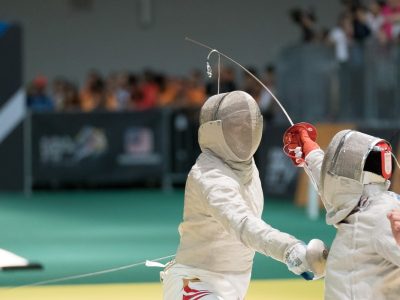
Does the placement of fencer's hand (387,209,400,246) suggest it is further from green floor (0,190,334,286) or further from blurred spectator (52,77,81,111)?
blurred spectator (52,77,81,111)

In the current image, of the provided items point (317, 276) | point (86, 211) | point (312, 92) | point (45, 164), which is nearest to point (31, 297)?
point (317, 276)

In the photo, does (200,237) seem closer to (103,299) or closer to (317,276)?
(317,276)

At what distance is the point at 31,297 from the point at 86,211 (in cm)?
793

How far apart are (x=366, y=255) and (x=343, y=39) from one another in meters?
12.2

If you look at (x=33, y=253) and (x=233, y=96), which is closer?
(x=233, y=96)

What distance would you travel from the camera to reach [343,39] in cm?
1662

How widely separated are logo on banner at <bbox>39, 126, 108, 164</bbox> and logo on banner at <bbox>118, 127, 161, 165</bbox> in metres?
0.40

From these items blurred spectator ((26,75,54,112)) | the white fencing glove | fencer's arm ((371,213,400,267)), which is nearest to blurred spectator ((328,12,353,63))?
blurred spectator ((26,75,54,112))

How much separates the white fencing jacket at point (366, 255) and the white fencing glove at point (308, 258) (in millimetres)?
43

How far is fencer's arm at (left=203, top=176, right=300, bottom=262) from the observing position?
504 cm

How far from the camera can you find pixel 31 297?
8.75 metres

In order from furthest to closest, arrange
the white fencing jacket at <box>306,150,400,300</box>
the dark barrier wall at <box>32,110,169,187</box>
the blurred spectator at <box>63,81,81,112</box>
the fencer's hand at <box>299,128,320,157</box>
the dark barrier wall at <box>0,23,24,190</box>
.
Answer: the blurred spectator at <box>63,81,81,112</box> → the dark barrier wall at <box>32,110,169,187</box> → the dark barrier wall at <box>0,23,24,190</box> → the fencer's hand at <box>299,128,320,157</box> → the white fencing jacket at <box>306,150,400,300</box>

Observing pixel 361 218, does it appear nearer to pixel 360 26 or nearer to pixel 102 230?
pixel 102 230

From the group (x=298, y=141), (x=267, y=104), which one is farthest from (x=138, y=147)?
(x=298, y=141)
